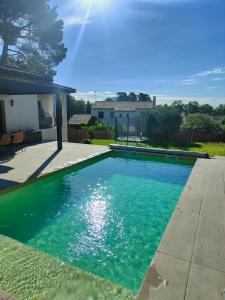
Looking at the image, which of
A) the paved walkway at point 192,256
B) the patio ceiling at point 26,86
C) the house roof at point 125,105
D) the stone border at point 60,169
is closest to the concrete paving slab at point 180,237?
the paved walkway at point 192,256

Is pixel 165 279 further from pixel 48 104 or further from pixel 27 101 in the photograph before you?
pixel 48 104

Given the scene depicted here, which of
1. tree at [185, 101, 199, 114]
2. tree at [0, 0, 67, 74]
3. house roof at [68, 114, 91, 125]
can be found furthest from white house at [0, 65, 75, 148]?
tree at [185, 101, 199, 114]

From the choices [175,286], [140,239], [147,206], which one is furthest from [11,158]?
[175,286]

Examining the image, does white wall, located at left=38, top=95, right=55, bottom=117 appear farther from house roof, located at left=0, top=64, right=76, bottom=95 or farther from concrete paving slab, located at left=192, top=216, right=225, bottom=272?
concrete paving slab, located at left=192, top=216, right=225, bottom=272

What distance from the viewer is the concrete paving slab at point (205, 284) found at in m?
2.28

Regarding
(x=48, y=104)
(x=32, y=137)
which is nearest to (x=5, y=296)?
(x=32, y=137)

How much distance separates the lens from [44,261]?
2895mm

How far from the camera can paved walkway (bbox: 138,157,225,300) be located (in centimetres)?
233

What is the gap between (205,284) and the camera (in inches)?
95.4

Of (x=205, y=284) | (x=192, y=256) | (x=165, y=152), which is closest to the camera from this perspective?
(x=205, y=284)

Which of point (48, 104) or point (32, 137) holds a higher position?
point (48, 104)

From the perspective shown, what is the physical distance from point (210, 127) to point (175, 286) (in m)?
18.1

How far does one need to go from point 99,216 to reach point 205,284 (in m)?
2.70

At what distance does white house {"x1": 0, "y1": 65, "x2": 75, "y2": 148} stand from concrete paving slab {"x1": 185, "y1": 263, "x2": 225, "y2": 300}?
19.6 ft
